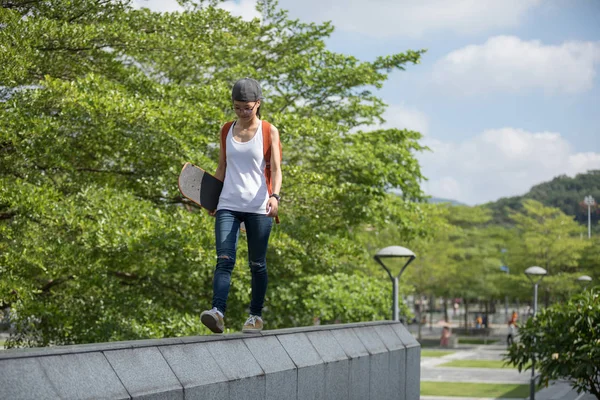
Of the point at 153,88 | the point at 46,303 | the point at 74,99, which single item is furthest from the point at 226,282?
the point at 153,88

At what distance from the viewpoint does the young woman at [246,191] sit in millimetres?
5461

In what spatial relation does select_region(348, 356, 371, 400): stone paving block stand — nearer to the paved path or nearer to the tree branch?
the tree branch

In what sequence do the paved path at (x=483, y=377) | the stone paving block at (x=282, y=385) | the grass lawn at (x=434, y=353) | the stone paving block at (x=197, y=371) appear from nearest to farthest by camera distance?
the stone paving block at (x=197, y=371), the stone paving block at (x=282, y=385), the paved path at (x=483, y=377), the grass lawn at (x=434, y=353)

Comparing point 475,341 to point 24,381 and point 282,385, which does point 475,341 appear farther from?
point 24,381

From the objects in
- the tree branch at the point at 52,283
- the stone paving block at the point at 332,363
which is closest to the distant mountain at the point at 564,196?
the tree branch at the point at 52,283

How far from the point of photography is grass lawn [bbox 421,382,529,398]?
24000mm

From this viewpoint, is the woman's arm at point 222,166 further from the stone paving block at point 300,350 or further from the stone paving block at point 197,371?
the stone paving block at point 197,371

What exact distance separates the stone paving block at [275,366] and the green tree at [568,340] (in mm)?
5937

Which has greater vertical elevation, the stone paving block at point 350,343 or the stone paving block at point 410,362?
the stone paving block at point 350,343

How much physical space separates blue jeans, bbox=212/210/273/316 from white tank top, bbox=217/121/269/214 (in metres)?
0.06

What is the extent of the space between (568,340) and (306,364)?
20.2ft

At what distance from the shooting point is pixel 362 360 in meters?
6.66

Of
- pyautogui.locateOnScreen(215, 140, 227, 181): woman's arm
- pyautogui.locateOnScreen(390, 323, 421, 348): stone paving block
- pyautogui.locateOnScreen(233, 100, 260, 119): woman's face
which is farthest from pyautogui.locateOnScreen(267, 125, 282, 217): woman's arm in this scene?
pyautogui.locateOnScreen(390, 323, 421, 348): stone paving block

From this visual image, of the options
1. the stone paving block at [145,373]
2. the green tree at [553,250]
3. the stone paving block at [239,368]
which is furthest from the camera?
the green tree at [553,250]
